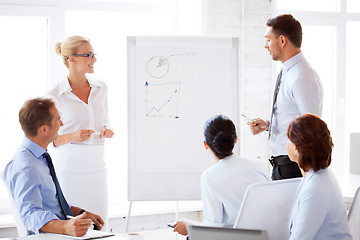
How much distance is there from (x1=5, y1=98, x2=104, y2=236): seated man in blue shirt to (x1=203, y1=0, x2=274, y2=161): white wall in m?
2.27

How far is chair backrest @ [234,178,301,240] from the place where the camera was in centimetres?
182

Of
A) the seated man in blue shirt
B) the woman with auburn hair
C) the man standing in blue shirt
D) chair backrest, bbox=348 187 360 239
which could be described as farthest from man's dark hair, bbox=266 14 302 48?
the seated man in blue shirt

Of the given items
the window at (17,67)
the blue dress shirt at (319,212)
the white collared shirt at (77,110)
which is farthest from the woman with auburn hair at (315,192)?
the window at (17,67)

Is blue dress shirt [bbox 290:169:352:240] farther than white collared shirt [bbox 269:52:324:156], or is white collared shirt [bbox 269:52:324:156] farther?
white collared shirt [bbox 269:52:324:156]

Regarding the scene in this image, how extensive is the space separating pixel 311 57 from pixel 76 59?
9.02 feet

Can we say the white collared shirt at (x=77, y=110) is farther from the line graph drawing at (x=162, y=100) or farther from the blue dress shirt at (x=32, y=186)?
the blue dress shirt at (x=32, y=186)

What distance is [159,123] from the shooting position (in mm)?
3307

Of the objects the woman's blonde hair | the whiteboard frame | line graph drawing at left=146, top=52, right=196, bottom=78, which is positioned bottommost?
the whiteboard frame

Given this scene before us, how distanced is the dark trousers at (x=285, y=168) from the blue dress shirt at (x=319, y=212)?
876 mm

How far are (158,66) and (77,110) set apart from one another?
61 cm

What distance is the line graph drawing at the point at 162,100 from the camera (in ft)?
10.8

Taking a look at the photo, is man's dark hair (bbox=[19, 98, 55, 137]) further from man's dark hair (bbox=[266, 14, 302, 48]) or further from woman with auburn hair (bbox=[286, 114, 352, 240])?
man's dark hair (bbox=[266, 14, 302, 48])

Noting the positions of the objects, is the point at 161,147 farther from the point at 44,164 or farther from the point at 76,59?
the point at 44,164

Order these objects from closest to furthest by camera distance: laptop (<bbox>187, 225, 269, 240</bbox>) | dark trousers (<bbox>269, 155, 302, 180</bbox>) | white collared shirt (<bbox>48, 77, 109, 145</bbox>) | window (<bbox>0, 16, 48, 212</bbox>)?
1. laptop (<bbox>187, 225, 269, 240</bbox>)
2. dark trousers (<bbox>269, 155, 302, 180</bbox>)
3. white collared shirt (<bbox>48, 77, 109, 145</bbox>)
4. window (<bbox>0, 16, 48, 212</bbox>)
